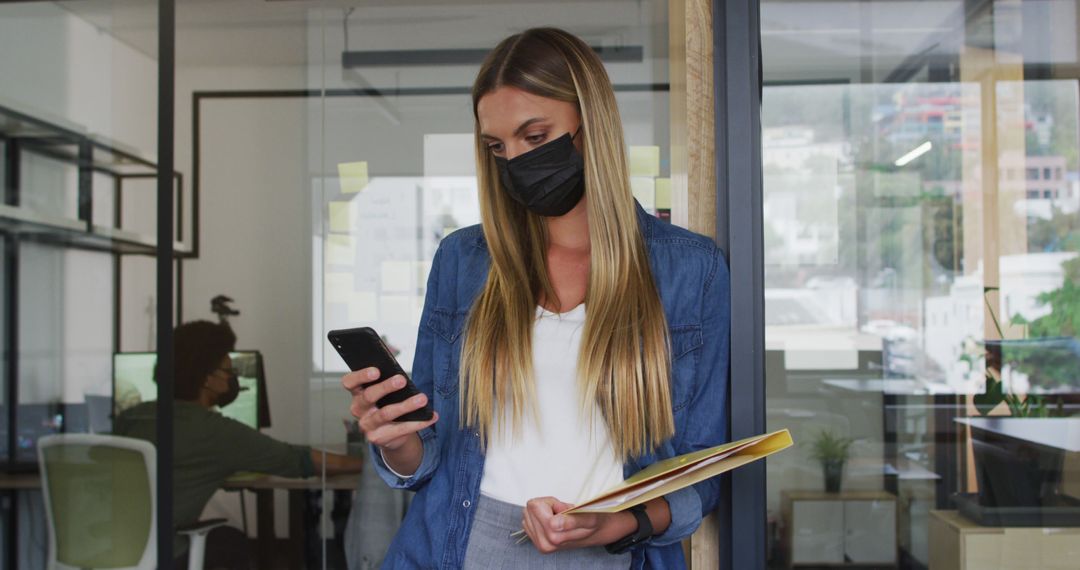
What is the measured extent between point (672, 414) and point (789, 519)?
179 centimetres

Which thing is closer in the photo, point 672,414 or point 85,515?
point 672,414

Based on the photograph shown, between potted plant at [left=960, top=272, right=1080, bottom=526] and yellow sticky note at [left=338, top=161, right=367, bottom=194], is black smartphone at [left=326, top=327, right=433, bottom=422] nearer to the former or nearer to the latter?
potted plant at [left=960, top=272, right=1080, bottom=526]

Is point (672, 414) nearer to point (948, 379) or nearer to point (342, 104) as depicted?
point (948, 379)

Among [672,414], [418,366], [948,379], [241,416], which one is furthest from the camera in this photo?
[241,416]

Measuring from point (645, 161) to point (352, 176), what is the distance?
1500 mm

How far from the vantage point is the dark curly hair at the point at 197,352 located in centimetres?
394

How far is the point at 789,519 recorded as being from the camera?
2936 millimetres

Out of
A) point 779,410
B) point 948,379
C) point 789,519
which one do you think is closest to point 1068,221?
point 948,379

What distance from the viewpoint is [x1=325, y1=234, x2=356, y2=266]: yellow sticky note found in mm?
3758

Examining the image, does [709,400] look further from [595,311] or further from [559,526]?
[559,526]

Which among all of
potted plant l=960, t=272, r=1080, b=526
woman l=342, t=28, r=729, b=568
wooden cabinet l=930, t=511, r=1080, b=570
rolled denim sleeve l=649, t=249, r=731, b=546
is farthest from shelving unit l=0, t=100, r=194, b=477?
potted plant l=960, t=272, r=1080, b=526

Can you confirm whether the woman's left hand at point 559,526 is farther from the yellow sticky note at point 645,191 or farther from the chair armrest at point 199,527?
the chair armrest at point 199,527

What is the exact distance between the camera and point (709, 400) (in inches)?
54.2

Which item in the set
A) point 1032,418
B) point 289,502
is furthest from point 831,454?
point 289,502
